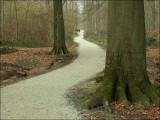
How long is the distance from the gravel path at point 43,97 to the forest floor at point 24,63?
1.05m

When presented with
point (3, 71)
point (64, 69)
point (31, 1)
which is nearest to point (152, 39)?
point (31, 1)

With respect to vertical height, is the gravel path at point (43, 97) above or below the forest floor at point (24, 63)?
below

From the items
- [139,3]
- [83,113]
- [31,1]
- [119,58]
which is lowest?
[83,113]

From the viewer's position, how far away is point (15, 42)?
1192 inches

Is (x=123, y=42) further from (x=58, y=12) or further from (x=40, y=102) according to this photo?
(x=58, y=12)

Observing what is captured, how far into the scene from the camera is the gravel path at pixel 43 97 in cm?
845

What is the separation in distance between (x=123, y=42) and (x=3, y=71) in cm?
795

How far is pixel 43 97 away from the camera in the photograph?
10289mm

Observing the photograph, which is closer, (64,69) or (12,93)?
(12,93)

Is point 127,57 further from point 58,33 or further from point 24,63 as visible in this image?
→ point 58,33

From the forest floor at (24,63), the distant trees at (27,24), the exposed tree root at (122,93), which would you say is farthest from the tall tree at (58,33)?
the exposed tree root at (122,93)

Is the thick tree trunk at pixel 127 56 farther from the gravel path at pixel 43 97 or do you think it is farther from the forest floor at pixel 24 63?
the forest floor at pixel 24 63

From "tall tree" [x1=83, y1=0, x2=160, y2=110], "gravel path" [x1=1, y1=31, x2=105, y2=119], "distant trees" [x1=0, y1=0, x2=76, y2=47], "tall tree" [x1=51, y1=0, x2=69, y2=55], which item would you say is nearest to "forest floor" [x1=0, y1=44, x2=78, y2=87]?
"tall tree" [x1=51, y1=0, x2=69, y2=55]

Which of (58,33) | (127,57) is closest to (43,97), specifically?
(127,57)
